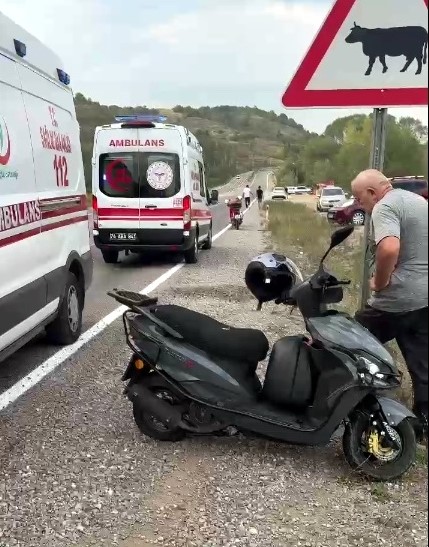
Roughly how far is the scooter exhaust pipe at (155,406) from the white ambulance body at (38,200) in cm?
108

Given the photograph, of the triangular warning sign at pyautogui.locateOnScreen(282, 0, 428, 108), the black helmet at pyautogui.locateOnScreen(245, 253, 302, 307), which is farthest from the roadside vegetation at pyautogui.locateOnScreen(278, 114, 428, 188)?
the black helmet at pyautogui.locateOnScreen(245, 253, 302, 307)

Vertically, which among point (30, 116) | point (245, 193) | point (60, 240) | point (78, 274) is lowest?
point (245, 193)

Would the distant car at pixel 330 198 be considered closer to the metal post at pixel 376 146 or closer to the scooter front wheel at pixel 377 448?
the metal post at pixel 376 146

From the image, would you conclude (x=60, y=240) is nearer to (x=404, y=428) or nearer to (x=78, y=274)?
(x=78, y=274)

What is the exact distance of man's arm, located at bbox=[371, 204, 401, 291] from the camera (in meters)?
3.44

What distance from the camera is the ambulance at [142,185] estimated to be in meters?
12.6

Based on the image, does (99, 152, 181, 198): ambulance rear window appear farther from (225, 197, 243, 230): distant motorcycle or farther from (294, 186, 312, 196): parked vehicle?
(294, 186, 312, 196): parked vehicle

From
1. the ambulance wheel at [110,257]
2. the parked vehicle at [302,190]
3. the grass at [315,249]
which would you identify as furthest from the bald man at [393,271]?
the parked vehicle at [302,190]

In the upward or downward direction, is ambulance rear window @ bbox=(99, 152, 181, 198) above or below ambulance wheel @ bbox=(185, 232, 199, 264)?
above

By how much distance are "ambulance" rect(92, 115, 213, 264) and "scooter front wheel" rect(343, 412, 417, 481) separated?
9363mm

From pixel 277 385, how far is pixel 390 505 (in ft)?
2.85

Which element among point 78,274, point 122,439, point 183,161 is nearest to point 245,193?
point 183,161

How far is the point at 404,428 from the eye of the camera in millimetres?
3420

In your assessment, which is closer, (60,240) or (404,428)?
(404,428)
